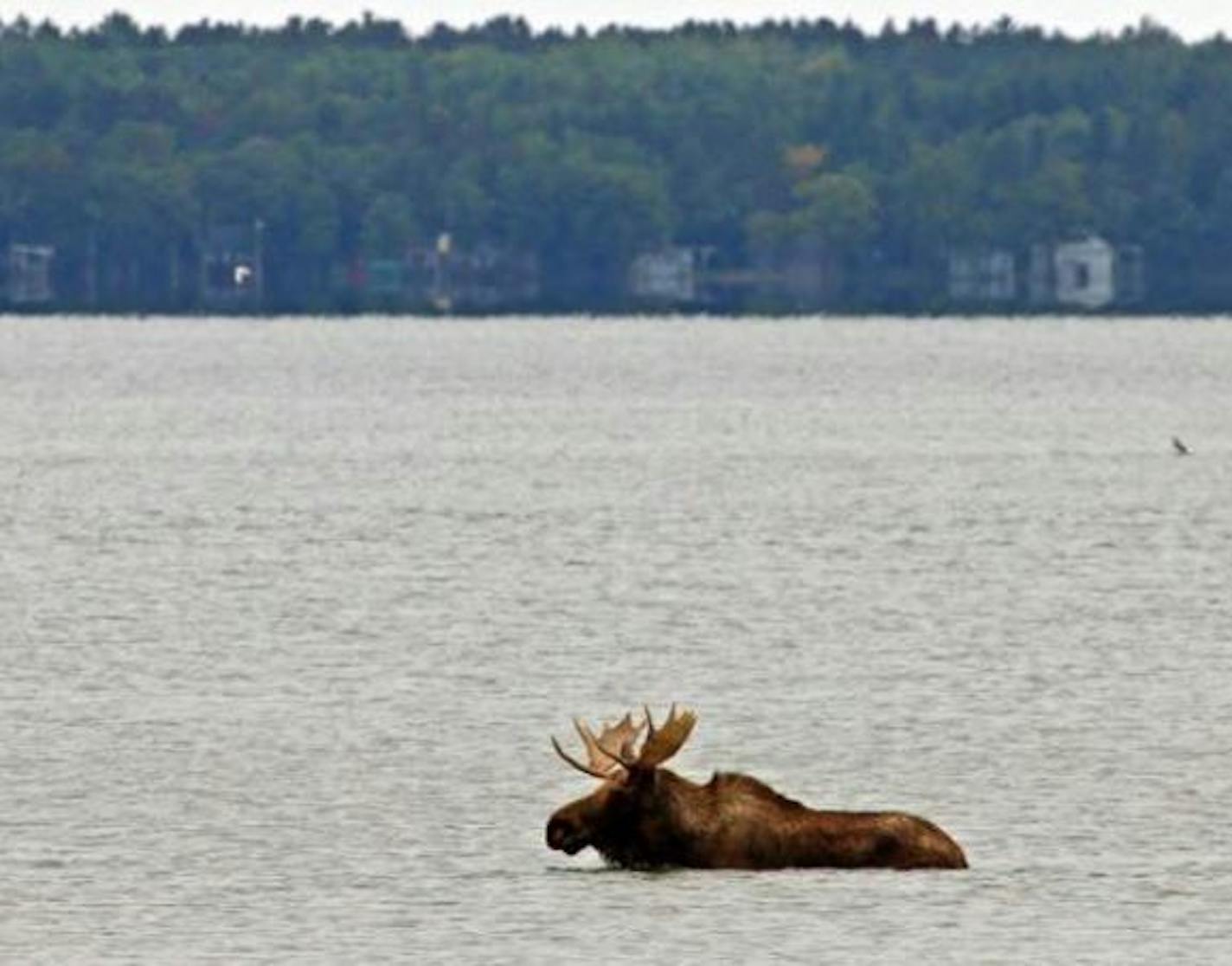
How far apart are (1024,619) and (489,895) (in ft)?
91.1

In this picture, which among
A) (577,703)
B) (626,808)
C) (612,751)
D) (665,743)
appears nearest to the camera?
(665,743)

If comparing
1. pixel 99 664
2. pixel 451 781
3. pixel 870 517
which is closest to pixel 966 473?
pixel 870 517

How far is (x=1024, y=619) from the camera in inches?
2498

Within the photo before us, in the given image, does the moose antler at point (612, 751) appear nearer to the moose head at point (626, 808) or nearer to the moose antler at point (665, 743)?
the moose head at point (626, 808)

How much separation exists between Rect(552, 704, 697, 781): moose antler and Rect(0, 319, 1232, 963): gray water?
88cm

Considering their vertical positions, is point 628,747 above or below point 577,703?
above

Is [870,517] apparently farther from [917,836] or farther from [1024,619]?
[917,836]

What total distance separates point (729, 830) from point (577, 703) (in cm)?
1418

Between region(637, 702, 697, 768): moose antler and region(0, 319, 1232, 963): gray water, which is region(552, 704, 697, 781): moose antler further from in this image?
region(0, 319, 1232, 963): gray water

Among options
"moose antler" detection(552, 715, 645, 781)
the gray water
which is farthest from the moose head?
the gray water

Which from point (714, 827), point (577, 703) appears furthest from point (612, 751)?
point (577, 703)

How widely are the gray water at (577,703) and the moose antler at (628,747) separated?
88 cm

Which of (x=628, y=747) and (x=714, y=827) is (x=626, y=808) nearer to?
(x=628, y=747)

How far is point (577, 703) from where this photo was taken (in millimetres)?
50812
